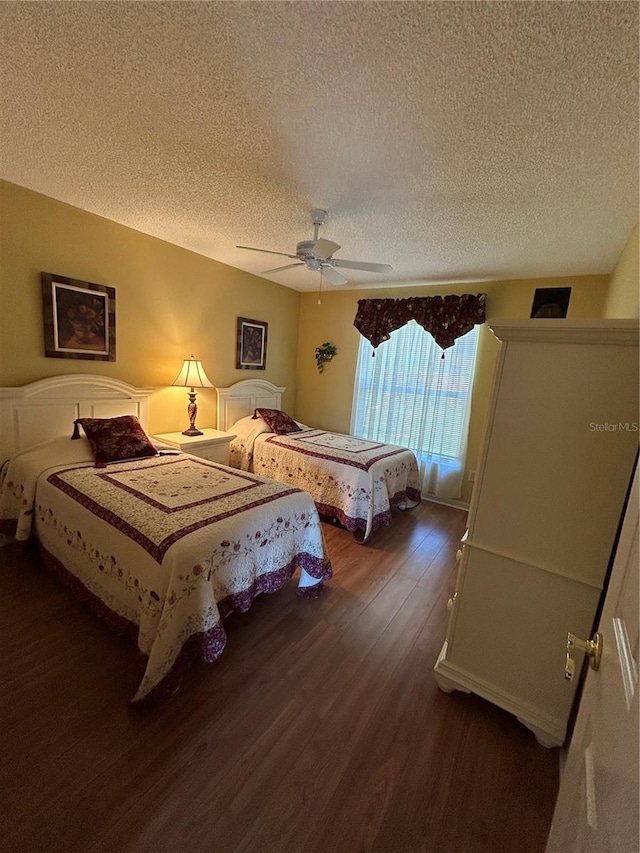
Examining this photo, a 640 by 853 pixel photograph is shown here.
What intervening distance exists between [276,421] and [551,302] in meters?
2.92

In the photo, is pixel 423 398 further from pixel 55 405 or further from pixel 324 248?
pixel 55 405

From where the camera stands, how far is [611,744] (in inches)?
21.8

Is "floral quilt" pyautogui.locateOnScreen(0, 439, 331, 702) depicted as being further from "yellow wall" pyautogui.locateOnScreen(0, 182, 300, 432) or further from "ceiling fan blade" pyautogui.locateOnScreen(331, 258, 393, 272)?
"ceiling fan blade" pyautogui.locateOnScreen(331, 258, 393, 272)

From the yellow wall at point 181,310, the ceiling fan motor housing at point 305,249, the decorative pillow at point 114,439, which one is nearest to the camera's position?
the ceiling fan motor housing at point 305,249

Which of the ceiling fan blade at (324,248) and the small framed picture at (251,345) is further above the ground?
the ceiling fan blade at (324,248)

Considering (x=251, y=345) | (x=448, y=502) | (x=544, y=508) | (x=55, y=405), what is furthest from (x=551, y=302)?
(x=55, y=405)

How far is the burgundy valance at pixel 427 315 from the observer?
345 centimetres

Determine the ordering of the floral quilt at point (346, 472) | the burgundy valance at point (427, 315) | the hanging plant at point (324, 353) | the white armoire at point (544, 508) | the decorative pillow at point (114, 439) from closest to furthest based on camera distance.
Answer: the white armoire at point (544, 508) → the decorative pillow at point (114, 439) → the floral quilt at point (346, 472) → the burgundy valance at point (427, 315) → the hanging plant at point (324, 353)

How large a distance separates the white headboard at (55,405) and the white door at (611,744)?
3100 mm

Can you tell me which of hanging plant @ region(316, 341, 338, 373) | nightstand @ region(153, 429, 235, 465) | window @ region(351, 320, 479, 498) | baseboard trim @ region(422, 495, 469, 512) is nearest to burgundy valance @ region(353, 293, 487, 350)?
window @ region(351, 320, 479, 498)

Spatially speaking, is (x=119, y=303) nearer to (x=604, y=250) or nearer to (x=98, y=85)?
(x=98, y=85)

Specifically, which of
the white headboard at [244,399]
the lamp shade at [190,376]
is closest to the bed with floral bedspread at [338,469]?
the white headboard at [244,399]

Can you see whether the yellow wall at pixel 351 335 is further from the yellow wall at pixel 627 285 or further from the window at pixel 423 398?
the yellow wall at pixel 627 285

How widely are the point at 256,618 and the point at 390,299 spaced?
3.42 metres
